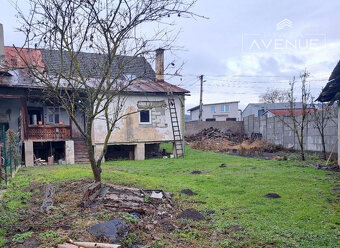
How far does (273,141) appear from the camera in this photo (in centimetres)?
2178

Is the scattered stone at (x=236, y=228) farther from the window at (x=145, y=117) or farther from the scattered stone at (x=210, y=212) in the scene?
the window at (x=145, y=117)

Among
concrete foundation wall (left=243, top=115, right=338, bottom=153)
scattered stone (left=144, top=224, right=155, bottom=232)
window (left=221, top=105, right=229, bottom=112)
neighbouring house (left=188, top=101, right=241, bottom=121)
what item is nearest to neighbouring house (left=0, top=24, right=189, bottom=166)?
concrete foundation wall (left=243, top=115, right=338, bottom=153)

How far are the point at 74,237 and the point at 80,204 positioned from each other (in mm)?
1715

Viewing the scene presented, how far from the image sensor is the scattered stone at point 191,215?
569 cm

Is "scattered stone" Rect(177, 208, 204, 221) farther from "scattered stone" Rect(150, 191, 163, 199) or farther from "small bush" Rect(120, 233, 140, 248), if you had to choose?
"small bush" Rect(120, 233, 140, 248)

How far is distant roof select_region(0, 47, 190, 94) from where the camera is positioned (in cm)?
697

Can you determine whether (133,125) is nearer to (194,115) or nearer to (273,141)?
(273,141)

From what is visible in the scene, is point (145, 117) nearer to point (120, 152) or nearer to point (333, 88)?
point (120, 152)

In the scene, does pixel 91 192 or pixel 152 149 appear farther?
pixel 152 149

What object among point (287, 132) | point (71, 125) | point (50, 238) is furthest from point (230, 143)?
point (50, 238)

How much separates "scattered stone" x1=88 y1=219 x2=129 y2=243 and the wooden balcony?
41.6 feet

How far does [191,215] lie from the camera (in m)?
5.75

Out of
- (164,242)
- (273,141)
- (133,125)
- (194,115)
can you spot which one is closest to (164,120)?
(133,125)

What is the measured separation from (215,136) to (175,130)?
28.5ft
